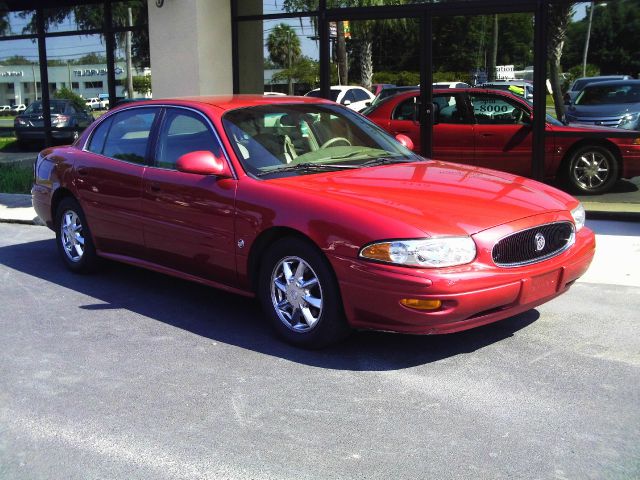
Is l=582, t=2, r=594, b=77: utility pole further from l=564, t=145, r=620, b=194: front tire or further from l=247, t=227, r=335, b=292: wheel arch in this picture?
l=247, t=227, r=335, b=292: wheel arch

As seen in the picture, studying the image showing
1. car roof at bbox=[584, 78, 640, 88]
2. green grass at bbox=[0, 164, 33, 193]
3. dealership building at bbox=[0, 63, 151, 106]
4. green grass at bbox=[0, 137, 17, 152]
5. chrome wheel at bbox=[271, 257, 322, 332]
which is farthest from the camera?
green grass at bbox=[0, 137, 17, 152]

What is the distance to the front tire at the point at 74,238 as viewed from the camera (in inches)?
267

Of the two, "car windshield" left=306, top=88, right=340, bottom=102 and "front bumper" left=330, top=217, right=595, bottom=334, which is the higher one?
"car windshield" left=306, top=88, right=340, bottom=102

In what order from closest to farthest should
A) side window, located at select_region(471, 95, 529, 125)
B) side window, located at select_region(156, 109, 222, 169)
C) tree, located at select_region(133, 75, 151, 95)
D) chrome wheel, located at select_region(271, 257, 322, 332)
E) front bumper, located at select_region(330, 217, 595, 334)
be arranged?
front bumper, located at select_region(330, 217, 595, 334) → chrome wheel, located at select_region(271, 257, 322, 332) → side window, located at select_region(156, 109, 222, 169) → side window, located at select_region(471, 95, 529, 125) → tree, located at select_region(133, 75, 151, 95)

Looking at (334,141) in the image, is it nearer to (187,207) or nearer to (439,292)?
(187,207)

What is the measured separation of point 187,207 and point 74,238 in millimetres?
1877

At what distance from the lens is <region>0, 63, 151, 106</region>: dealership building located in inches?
523

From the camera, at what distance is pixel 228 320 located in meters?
5.67

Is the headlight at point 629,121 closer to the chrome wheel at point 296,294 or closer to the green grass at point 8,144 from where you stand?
the chrome wheel at point 296,294

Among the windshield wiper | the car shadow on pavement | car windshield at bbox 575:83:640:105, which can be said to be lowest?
the car shadow on pavement

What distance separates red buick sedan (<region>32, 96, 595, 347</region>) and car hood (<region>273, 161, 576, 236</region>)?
0.5 inches

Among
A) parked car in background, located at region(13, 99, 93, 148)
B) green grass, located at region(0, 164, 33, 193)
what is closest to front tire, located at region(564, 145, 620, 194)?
green grass, located at region(0, 164, 33, 193)

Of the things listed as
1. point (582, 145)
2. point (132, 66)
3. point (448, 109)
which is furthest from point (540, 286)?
point (132, 66)

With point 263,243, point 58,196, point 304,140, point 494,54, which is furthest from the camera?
point 494,54
